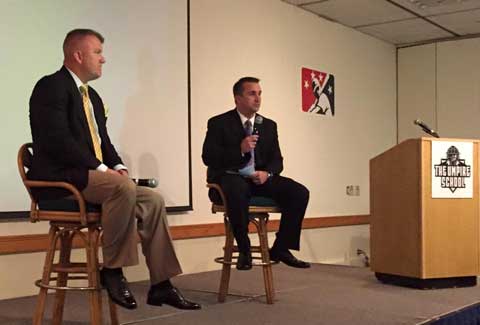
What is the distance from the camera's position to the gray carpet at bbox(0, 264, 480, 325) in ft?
10.1

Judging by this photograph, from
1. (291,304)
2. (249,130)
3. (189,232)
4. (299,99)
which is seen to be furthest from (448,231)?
(299,99)

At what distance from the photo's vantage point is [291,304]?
3480mm

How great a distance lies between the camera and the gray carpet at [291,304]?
3.09m

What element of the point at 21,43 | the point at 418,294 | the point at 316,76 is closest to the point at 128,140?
the point at 21,43

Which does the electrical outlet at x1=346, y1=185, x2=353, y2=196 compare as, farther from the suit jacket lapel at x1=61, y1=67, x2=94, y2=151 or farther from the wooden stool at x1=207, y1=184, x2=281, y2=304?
the suit jacket lapel at x1=61, y1=67, x2=94, y2=151

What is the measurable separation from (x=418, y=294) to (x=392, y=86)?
4.21m

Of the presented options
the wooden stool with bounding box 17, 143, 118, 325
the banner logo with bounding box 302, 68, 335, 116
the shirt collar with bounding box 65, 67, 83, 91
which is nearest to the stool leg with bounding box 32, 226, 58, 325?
the wooden stool with bounding box 17, 143, 118, 325

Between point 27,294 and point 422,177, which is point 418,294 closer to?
point 422,177

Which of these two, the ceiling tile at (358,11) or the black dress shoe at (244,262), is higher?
the ceiling tile at (358,11)

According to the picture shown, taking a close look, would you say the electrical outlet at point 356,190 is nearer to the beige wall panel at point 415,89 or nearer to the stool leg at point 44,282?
the beige wall panel at point 415,89

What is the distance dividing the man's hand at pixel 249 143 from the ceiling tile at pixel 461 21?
12.5ft

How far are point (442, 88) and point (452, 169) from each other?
3.54 m

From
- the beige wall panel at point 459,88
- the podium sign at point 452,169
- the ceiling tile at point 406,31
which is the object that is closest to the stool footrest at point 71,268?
the podium sign at point 452,169

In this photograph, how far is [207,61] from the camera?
5074 mm
